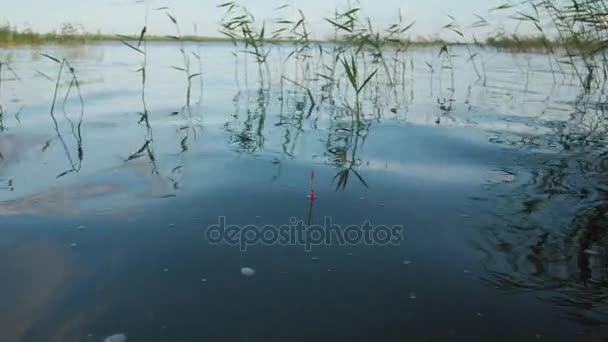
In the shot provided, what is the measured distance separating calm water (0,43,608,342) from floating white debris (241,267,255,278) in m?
0.02

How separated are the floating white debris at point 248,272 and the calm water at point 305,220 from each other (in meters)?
0.02

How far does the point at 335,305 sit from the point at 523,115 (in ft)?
16.7

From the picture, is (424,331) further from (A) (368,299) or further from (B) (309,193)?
(B) (309,193)

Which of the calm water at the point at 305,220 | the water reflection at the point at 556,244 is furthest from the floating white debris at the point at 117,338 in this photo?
the water reflection at the point at 556,244

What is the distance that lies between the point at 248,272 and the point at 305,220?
0.59 m

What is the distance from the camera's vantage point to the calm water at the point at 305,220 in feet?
5.13

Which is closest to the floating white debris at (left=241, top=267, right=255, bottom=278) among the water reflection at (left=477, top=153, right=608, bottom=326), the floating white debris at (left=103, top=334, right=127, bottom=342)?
the floating white debris at (left=103, top=334, right=127, bottom=342)

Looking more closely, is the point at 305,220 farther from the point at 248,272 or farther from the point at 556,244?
the point at 556,244

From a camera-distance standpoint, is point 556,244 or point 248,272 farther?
point 556,244

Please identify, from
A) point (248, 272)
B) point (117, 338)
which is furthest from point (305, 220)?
point (117, 338)

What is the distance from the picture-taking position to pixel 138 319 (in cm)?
155

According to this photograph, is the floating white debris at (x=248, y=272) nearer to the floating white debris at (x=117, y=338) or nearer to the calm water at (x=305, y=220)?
the calm water at (x=305, y=220)

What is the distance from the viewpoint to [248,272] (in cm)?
189

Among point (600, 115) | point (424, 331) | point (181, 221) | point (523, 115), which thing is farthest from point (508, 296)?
point (600, 115)
